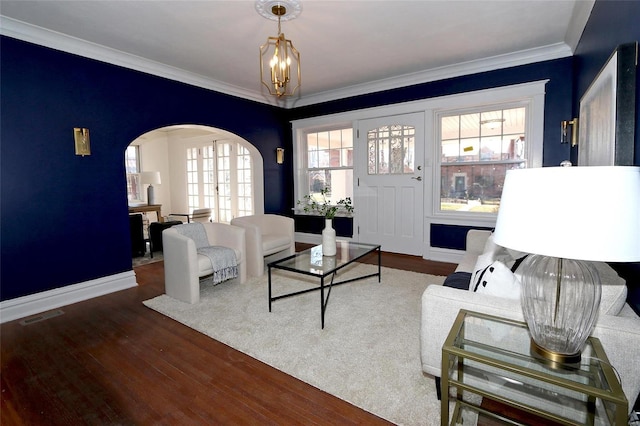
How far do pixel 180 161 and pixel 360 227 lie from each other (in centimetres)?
510

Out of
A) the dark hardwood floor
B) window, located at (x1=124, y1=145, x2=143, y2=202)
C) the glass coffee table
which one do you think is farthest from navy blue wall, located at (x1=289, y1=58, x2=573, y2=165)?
window, located at (x1=124, y1=145, x2=143, y2=202)

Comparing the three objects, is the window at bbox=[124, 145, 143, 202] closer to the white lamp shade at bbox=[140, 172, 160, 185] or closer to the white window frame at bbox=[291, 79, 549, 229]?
the white lamp shade at bbox=[140, 172, 160, 185]

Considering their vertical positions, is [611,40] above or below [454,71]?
below

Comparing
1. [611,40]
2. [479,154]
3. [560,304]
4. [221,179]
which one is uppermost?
[611,40]

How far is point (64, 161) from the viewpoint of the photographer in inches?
126

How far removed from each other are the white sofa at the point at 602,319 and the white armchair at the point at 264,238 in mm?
2529

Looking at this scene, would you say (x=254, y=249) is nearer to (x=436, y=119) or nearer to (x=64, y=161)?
(x=64, y=161)

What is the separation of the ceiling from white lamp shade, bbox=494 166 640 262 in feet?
7.65

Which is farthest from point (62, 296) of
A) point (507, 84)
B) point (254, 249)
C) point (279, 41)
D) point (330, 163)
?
point (507, 84)

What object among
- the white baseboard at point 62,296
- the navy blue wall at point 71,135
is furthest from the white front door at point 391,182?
the white baseboard at point 62,296

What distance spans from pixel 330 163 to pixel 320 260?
9.81ft

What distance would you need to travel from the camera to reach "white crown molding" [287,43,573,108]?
3.68 m

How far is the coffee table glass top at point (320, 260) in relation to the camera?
2754mm

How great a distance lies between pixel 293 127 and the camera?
→ 5.94 metres
